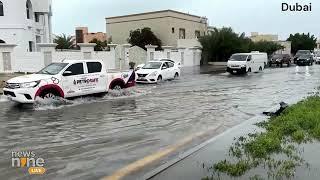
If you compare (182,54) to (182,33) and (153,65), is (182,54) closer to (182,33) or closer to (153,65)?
(182,33)

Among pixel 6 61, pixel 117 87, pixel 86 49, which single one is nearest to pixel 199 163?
pixel 117 87

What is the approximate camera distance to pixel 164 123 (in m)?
11.3

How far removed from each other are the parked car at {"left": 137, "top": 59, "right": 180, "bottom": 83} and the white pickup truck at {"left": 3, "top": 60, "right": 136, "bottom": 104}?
324 inches

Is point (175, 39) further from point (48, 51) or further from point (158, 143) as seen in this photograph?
point (158, 143)

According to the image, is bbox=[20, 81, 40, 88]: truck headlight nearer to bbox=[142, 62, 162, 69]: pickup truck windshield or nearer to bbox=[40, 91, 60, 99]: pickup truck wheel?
bbox=[40, 91, 60, 99]: pickup truck wheel

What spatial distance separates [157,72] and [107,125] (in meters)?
16.5

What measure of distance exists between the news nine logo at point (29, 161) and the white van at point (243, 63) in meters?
29.9

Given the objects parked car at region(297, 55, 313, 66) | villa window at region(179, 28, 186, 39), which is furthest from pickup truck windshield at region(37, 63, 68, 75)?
villa window at region(179, 28, 186, 39)

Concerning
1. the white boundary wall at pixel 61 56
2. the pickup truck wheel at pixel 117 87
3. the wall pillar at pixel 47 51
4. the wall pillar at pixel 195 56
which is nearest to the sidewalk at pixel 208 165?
the pickup truck wheel at pixel 117 87

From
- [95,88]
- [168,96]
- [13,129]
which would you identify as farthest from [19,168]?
[168,96]

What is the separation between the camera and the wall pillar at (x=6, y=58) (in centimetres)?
2951

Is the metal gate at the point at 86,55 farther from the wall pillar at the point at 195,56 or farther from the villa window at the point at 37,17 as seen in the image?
the wall pillar at the point at 195,56

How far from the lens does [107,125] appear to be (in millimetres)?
11078

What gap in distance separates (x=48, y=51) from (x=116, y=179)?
2718cm
